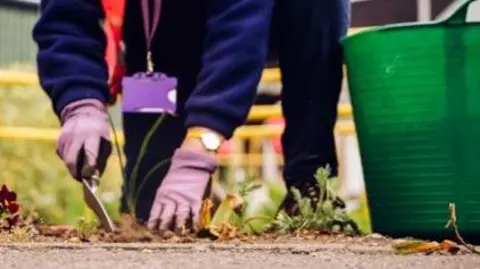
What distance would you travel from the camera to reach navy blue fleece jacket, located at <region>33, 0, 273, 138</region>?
2229mm

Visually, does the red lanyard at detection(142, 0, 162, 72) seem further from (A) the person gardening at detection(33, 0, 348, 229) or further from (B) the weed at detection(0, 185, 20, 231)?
(B) the weed at detection(0, 185, 20, 231)

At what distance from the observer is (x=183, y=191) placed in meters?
2.15

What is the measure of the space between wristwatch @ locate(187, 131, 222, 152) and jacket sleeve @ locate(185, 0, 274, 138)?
1 centimetres

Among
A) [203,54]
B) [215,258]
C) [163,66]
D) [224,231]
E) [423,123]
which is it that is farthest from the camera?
[163,66]

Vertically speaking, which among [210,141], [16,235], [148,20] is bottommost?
[16,235]

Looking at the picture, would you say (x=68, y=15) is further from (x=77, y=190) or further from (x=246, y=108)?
Result: (x=77, y=190)

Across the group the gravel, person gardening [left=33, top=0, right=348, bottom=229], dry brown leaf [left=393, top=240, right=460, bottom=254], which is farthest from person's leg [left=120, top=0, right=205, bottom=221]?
dry brown leaf [left=393, top=240, right=460, bottom=254]

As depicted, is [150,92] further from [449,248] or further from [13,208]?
[449,248]

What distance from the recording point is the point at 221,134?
2.22m

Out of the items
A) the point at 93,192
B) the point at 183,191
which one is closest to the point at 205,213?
the point at 183,191

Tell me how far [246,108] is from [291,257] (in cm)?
53

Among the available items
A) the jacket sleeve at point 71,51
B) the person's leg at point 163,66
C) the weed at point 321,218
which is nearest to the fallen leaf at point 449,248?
the weed at point 321,218

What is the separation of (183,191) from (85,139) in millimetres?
209

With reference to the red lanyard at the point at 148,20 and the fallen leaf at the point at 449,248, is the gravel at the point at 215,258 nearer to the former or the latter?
the fallen leaf at the point at 449,248
